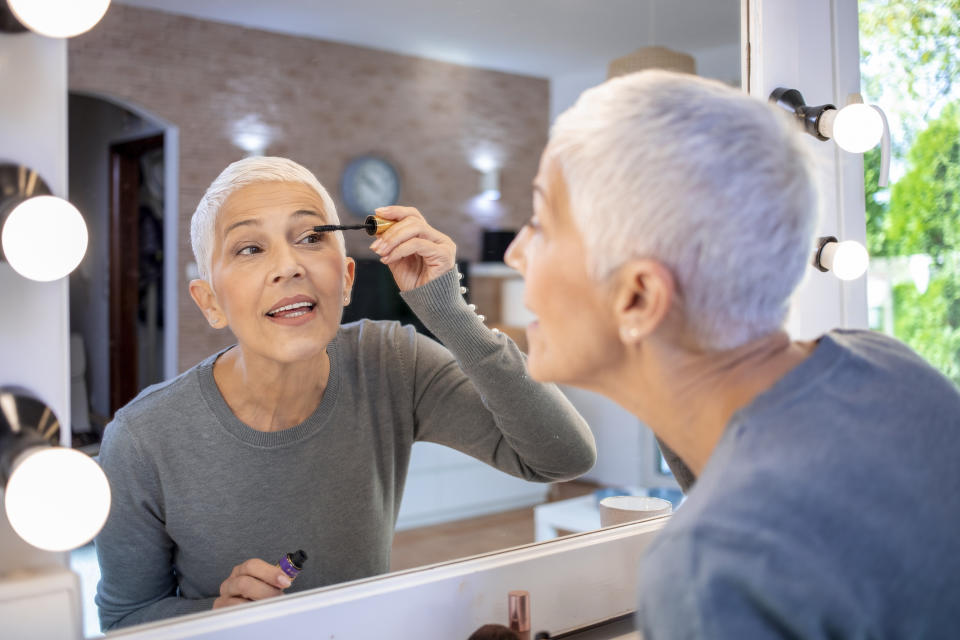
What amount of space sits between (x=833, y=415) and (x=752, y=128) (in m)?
0.20

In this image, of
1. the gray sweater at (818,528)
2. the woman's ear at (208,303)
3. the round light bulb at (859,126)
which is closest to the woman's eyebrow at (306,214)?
the woman's ear at (208,303)

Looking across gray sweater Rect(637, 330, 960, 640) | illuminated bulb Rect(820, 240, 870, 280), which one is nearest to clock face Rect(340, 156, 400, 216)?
gray sweater Rect(637, 330, 960, 640)

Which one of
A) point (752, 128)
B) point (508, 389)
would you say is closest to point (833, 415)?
point (752, 128)

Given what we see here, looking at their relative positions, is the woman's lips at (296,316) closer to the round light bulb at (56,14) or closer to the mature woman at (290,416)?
the mature woman at (290,416)

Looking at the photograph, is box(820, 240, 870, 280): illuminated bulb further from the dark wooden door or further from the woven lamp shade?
the dark wooden door

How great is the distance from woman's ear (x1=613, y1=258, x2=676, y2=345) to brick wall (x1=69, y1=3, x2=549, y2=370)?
7.1 inches

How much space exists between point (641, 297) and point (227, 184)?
40 cm

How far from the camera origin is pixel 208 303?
723 millimetres

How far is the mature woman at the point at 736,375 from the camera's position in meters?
0.45

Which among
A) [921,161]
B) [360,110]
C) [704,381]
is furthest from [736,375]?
[921,161]

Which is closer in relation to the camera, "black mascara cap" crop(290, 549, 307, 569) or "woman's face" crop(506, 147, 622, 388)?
"woman's face" crop(506, 147, 622, 388)

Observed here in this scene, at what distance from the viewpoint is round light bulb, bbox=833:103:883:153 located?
0.94m

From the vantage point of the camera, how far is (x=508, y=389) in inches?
36.4

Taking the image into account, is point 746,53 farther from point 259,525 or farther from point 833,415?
point 259,525
